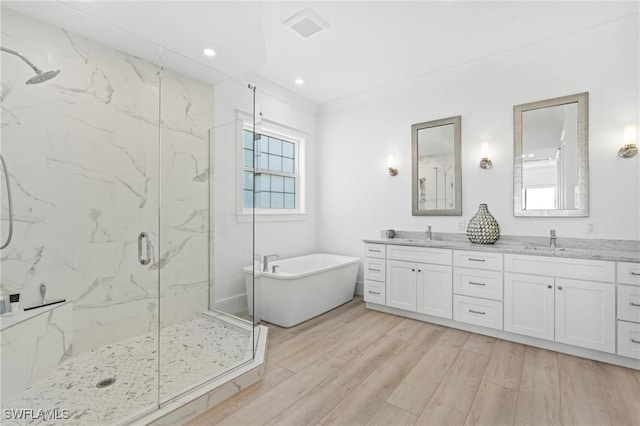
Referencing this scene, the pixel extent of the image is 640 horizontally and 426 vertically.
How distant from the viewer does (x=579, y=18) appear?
Result: 2.63 m

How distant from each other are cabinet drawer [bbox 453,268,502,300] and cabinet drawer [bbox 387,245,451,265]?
162mm

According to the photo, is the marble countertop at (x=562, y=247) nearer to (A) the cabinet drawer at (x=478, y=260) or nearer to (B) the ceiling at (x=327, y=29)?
(A) the cabinet drawer at (x=478, y=260)

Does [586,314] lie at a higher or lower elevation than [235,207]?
lower

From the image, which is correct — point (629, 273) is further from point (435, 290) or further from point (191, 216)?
point (191, 216)

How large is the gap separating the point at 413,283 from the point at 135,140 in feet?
10.2

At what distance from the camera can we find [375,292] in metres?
3.61

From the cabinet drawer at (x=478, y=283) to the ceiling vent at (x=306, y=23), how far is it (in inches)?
104

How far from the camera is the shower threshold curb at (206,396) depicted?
5.36 ft

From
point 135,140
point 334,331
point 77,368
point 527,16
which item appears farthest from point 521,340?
point 135,140

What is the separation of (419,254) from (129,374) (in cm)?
278

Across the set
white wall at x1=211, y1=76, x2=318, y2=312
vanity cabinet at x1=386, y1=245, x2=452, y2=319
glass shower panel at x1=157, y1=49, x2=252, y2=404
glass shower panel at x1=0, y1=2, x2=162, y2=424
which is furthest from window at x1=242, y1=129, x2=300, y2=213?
vanity cabinet at x1=386, y1=245, x2=452, y2=319

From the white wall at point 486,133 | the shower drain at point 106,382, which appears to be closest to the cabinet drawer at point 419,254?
the white wall at point 486,133

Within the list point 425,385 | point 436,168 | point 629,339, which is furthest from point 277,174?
point 629,339

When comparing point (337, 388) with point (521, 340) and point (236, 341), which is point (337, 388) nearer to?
point (236, 341)
